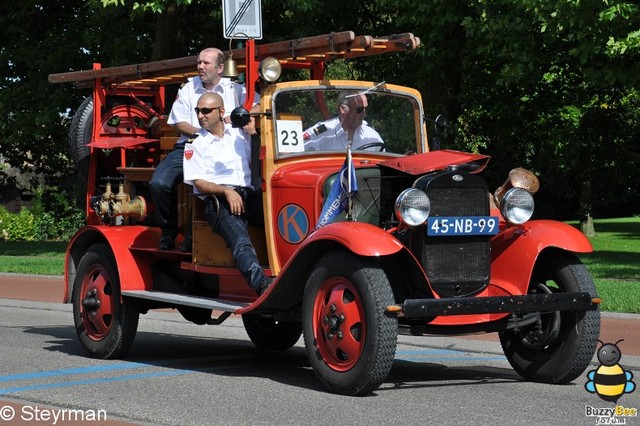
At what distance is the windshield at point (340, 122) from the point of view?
884 centimetres

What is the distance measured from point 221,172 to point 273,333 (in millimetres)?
2022

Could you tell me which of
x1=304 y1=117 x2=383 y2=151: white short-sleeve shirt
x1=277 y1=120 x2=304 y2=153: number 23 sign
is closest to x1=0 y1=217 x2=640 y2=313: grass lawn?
x1=304 y1=117 x2=383 y2=151: white short-sleeve shirt

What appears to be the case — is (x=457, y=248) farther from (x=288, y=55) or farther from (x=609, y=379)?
(x=288, y=55)

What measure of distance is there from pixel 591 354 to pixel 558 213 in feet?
133

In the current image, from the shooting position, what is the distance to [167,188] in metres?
9.55

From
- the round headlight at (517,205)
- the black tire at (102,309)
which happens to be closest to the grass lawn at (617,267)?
the round headlight at (517,205)

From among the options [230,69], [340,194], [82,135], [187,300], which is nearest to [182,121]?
[230,69]

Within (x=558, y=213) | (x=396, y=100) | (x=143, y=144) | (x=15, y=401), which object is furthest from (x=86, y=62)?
(x=558, y=213)

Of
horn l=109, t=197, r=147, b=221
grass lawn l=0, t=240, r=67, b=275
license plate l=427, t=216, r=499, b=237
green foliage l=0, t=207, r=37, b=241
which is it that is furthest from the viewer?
green foliage l=0, t=207, r=37, b=241

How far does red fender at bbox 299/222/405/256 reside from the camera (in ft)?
23.7

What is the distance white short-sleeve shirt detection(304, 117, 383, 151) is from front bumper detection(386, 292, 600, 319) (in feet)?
6.28

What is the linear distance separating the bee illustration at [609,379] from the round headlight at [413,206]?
56.7 inches

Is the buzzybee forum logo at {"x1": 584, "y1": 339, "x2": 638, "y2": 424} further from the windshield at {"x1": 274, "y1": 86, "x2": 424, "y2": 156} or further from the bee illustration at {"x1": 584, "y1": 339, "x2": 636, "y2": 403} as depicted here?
the windshield at {"x1": 274, "y1": 86, "x2": 424, "y2": 156}

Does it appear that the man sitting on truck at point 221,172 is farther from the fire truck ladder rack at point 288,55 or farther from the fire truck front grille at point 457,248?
the fire truck front grille at point 457,248
